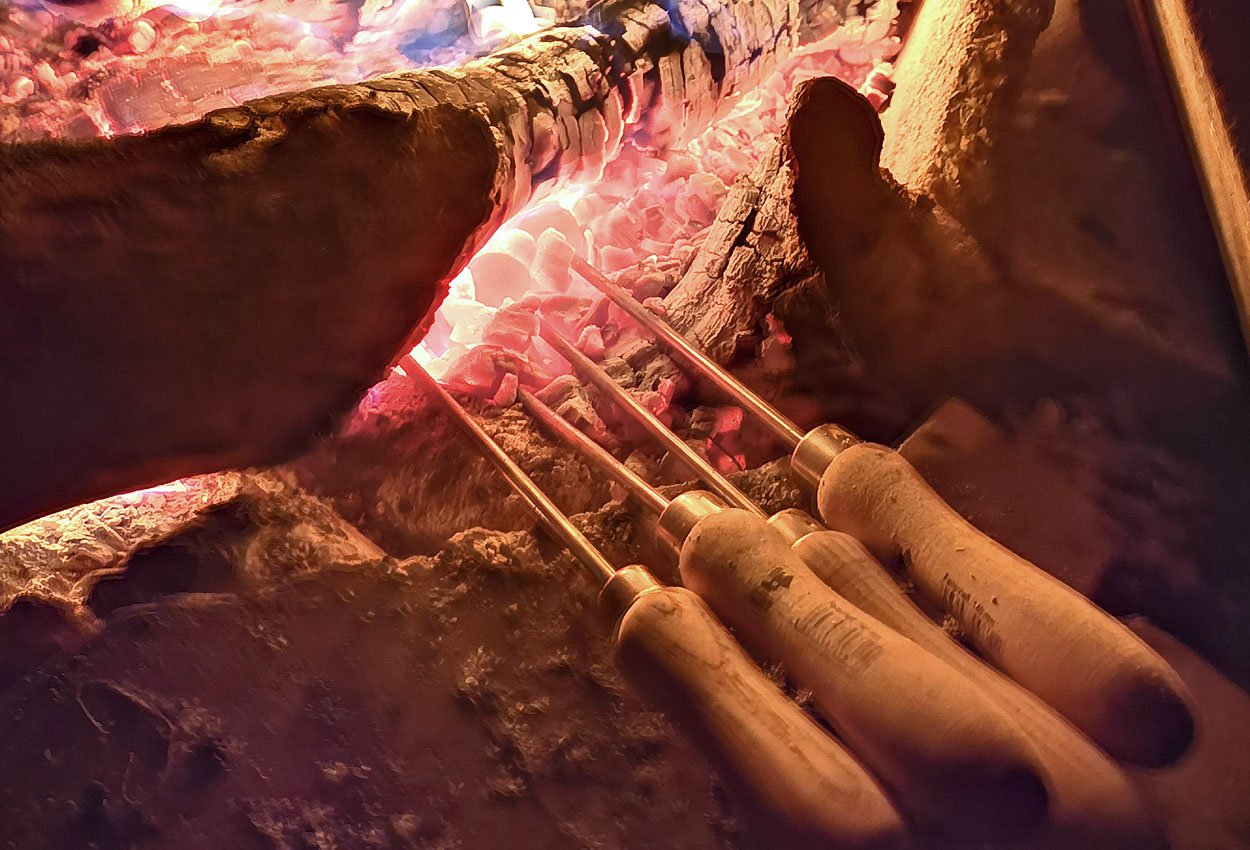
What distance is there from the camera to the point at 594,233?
142cm

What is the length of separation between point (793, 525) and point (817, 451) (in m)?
0.08

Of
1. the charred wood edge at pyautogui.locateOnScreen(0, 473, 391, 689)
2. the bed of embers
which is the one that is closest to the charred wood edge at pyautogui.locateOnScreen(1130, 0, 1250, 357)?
the bed of embers

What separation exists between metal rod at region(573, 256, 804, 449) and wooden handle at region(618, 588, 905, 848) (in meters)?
0.24

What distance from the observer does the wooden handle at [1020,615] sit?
630 mm

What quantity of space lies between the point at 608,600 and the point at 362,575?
259mm

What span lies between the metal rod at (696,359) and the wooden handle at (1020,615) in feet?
0.32

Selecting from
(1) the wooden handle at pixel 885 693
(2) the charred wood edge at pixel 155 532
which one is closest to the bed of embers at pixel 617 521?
(2) the charred wood edge at pixel 155 532

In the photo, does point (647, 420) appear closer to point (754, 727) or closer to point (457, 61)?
point (754, 727)

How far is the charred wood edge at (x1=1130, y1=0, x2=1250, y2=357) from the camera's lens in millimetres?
875

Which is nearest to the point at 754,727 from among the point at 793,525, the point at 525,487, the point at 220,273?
the point at 793,525

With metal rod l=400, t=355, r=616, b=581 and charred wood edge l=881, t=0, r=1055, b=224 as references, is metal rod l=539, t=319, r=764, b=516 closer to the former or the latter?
metal rod l=400, t=355, r=616, b=581

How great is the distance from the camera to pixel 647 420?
0.96 m

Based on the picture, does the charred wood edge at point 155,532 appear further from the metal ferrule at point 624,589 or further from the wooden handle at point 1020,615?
the wooden handle at point 1020,615

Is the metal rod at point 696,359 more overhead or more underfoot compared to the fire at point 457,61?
more underfoot
